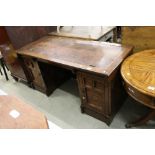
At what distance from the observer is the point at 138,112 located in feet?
5.95

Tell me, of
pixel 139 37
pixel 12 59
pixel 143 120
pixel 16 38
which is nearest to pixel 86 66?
pixel 139 37

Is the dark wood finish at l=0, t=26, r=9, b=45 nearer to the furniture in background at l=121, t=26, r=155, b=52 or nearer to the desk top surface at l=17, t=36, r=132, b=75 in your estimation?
the desk top surface at l=17, t=36, r=132, b=75

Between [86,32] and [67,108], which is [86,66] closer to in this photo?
[67,108]

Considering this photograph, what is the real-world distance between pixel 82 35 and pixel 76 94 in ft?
2.76

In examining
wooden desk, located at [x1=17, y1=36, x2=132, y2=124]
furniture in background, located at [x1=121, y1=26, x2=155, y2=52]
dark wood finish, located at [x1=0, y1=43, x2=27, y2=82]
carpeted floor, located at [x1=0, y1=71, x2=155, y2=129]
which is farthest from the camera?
dark wood finish, located at [x1=0, y1=43, x2=27, y2=82]

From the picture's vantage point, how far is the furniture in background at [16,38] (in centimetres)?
199

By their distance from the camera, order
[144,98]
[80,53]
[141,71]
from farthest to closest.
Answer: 1. [80,53]
2. [141,71]
3. [144,98]

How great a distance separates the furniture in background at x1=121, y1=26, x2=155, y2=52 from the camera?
157cm

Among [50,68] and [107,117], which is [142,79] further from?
[50,68]

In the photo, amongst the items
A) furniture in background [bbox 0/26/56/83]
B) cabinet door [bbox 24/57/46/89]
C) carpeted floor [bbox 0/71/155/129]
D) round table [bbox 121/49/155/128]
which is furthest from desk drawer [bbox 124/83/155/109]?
furniture in background [bbox 0/26/56/83]

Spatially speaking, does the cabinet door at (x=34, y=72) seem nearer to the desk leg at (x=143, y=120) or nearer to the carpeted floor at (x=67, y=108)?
the carpeted floor at (x=67, y=108)

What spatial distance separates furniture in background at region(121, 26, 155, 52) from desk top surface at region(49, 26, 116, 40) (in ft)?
1.45

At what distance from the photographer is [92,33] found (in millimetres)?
2242

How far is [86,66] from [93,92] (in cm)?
30
